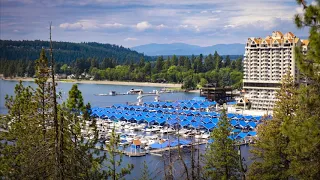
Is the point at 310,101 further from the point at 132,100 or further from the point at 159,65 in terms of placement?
the point at 159,65

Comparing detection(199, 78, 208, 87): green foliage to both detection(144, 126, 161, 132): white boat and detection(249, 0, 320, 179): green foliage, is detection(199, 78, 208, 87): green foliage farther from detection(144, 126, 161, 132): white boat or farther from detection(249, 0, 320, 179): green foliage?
detection(249, 0, 320, 179): green foliage

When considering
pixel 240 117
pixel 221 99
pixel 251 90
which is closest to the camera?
pixel 240 117

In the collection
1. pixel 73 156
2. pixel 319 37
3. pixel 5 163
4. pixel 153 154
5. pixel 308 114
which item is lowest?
pixel 153 154

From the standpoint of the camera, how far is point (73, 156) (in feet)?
14.3

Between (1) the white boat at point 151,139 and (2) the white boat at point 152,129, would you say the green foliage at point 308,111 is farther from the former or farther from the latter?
(2) the white boat at point 152,129

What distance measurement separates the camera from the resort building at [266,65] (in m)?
26.6

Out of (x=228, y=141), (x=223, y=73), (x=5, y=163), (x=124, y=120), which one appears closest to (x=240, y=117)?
(x=124, y=120)

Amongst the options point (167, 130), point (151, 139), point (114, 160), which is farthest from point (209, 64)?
point (114, 160)

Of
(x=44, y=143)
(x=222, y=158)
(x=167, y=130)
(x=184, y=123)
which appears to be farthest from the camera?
(x=184, y=123)

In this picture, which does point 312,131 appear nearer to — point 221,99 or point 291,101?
point 291,101

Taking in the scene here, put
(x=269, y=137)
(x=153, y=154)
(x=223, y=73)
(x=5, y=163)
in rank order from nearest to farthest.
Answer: (x=5, y=163)
(x=269, y=137)
(x=153, y=154)
(x=223, y=73)

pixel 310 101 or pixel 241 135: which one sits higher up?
pixel 310 101

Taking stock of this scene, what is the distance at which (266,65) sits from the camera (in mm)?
27688

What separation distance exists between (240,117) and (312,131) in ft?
59.4
